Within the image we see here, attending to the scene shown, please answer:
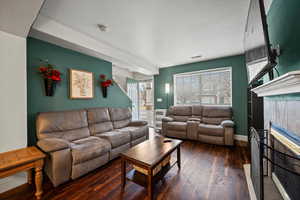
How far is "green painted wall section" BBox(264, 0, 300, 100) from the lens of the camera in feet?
3.42

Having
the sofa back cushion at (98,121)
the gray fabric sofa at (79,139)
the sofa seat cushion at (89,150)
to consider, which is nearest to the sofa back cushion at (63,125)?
the gray fabric sofa at (79,139)

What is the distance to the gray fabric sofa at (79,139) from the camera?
165cm

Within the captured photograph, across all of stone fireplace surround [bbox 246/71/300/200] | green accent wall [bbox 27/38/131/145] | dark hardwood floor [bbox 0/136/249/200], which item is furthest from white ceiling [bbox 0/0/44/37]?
stone fireplace surround [bbox 246/71/300/200]

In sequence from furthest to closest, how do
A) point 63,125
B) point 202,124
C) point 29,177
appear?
1. point 202,124
2. point 63,125
3. point 29,177

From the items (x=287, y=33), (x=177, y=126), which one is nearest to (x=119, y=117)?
(x=177, y=126)

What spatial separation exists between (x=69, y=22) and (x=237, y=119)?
4618mm

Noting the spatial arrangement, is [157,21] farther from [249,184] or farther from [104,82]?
[249,184]

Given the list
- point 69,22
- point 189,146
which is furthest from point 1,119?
point 189,146

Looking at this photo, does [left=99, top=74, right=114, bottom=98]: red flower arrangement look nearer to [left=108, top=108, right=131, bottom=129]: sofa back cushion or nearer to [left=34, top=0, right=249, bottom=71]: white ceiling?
[left=108, top=108, right=131, bottom=129]: sofa back cushion

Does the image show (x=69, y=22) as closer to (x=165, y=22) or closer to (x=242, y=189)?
(x=165, y=22)

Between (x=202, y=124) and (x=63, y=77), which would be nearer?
(x=63, y=77)

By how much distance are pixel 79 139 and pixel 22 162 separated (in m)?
1.00

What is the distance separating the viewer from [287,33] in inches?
46.3

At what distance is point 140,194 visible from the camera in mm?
1525
